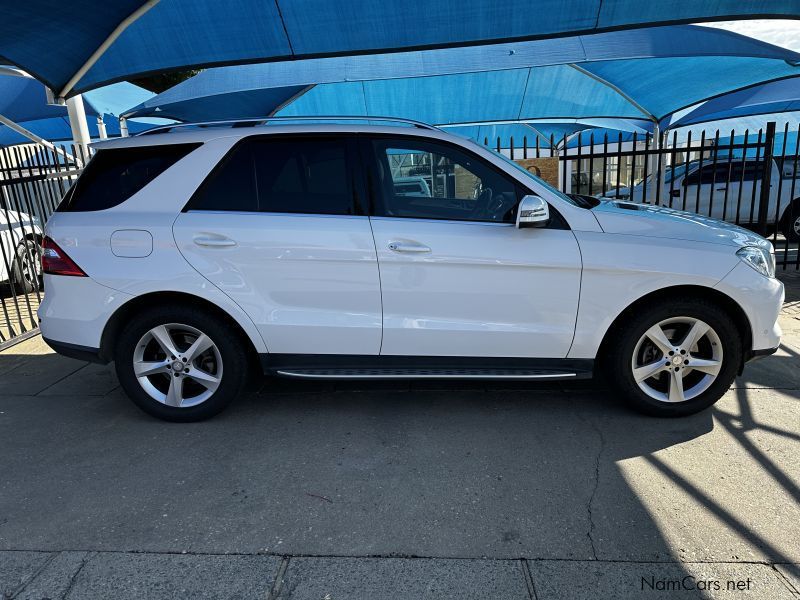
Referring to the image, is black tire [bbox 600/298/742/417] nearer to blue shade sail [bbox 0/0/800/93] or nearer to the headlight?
the headlight

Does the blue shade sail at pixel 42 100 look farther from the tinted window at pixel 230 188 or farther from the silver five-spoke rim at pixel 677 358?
the silver five-spoke rim at pixel 677 358

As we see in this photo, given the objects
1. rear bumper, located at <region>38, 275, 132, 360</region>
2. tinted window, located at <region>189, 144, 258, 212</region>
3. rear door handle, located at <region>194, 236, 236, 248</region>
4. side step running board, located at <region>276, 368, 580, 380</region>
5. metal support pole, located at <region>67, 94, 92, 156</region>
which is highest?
metal support pole, located at <region>67, 94, 92, 156</region>

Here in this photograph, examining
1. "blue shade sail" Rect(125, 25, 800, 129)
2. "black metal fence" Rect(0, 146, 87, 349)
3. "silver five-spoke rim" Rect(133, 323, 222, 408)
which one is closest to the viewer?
"silver five-spoke rim" Rect(133, 323, 222, 408)

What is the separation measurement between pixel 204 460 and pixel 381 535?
4.20ft

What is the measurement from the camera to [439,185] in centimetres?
364

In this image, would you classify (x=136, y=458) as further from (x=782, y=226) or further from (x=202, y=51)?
(x=782, y=226)

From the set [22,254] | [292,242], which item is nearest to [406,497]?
[292,242]

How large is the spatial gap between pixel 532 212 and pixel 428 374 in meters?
1.19

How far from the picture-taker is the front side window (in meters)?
3.48

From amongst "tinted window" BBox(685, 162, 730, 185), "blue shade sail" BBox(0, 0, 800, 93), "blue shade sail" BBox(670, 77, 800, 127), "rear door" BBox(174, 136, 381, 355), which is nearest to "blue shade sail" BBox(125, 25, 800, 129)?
"blue shade sail" BBox(670, 77, 800, 127)

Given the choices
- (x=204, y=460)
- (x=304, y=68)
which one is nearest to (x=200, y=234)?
(x=204, y=460)

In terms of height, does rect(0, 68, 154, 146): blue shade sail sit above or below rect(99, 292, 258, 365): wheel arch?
above

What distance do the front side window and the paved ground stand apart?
1.35 meters

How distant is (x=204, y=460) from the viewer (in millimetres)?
3275
